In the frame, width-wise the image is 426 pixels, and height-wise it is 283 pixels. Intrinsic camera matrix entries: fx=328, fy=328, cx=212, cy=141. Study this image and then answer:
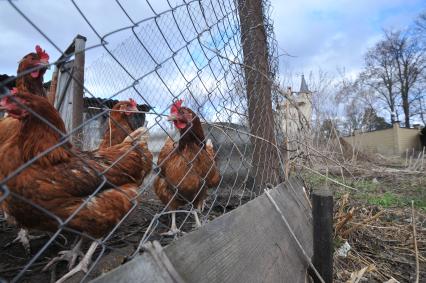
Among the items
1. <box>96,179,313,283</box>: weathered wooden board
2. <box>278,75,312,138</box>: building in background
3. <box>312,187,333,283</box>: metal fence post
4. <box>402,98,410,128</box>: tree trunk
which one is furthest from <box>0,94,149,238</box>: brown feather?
<box>402,98,410,128</box>: tree trunk

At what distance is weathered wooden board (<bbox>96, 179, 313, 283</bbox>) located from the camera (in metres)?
0.79

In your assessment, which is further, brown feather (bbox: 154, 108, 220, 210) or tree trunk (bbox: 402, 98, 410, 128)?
tree trunk (bbox: 402, 98, 410, 128)

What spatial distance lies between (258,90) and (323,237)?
1172mm

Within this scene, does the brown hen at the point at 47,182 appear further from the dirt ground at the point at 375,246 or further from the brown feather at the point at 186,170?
the dirt ground at the point at 375,246

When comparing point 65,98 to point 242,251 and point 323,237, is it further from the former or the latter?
point 242,251

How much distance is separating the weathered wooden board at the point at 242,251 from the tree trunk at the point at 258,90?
1.89ft

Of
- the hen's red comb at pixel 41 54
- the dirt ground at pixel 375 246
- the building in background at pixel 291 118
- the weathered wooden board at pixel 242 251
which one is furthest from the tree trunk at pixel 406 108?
the weathered wooden board at pixel 242 251

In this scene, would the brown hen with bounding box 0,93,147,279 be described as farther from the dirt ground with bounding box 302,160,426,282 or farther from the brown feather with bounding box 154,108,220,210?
the dirt ground with bounding box 302,160,426,282

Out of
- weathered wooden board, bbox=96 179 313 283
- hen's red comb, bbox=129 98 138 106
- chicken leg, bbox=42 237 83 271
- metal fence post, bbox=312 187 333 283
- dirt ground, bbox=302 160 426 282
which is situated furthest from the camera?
hen's red comb, bbox=129 98 138 106

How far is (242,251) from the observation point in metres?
1.10

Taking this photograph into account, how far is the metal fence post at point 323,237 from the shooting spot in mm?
1619

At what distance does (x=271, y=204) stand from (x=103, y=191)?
119 centimetres

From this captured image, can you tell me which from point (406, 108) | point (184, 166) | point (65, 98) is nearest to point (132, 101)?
point (184, 166)

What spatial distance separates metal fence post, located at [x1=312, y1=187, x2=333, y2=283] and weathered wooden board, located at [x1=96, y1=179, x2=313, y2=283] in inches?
3.5
